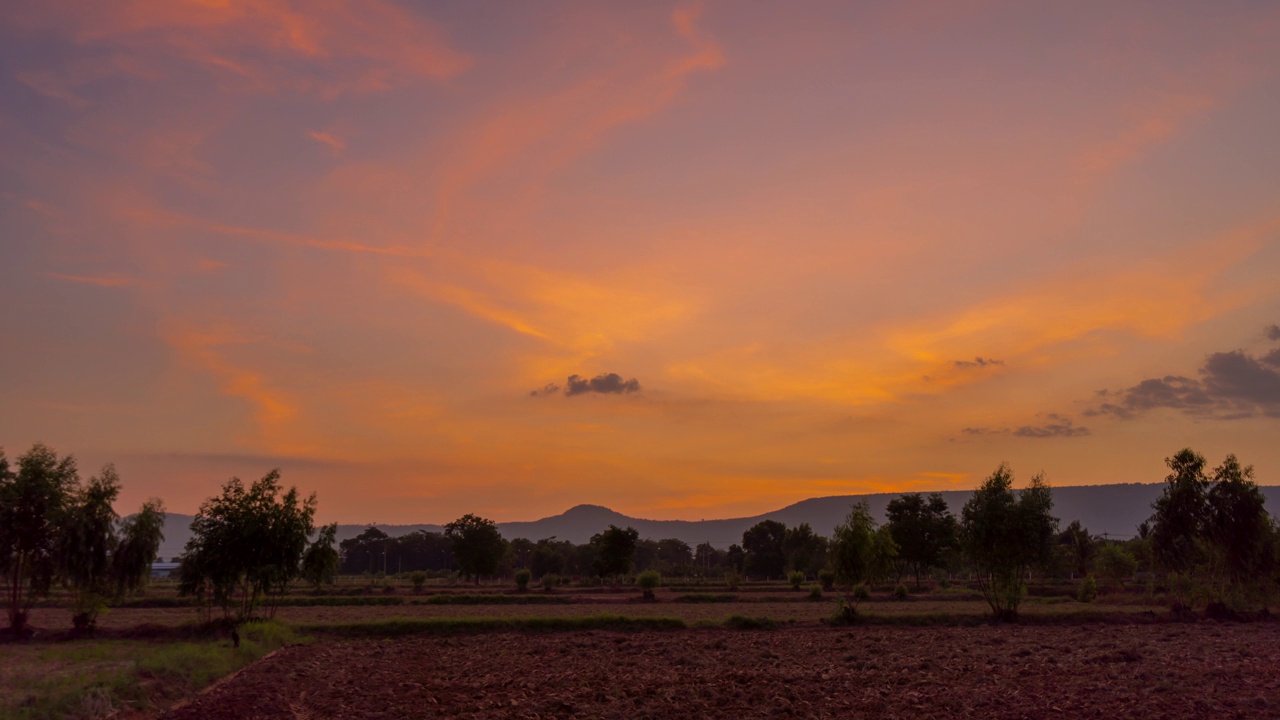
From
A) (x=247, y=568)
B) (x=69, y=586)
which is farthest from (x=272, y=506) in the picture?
(x=69, y=586)

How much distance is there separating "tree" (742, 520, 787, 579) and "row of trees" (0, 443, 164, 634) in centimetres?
8321

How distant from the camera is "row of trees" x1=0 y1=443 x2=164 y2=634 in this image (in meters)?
36.7

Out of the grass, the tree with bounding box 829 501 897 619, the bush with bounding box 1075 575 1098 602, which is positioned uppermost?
the tree with bounding box 829 501 897 619

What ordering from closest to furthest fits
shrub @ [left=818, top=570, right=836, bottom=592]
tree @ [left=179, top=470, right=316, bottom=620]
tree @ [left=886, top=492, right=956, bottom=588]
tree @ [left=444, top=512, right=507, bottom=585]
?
tree @ [left=179, top=470, right=316, bottom=620] → shrub @ [left=818, top=570, right=836, bottom=592] → tree @ [left=886, top=492, right=956, bottom=588] → tree @ [left=444, top=512, right=507, bottom=585]

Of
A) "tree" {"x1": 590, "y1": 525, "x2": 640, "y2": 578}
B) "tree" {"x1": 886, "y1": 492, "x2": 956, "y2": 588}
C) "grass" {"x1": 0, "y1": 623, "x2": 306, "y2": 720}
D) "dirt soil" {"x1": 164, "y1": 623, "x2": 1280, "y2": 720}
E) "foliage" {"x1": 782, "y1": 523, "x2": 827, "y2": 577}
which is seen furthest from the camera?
"foliage" {"x1": 782, "y1": 523, "x2": 827, "y2": 577}

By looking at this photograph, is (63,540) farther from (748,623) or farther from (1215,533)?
(1215,533)

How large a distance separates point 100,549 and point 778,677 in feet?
106

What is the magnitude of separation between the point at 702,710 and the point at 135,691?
45.5 feet

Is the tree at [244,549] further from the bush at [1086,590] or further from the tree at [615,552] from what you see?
the bush at [1086,590]

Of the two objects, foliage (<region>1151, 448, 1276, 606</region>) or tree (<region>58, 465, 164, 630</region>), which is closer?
tree (<region>58, 465, 164, 630</region>)

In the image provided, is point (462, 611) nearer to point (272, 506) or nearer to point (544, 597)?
point (544, 597)

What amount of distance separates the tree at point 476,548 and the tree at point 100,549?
49218mm

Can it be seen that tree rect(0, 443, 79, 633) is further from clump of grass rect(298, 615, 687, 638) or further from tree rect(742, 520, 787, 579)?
tree rect(742, 520, 787, 579)

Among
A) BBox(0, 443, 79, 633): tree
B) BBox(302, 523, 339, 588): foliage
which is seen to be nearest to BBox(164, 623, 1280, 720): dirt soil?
BBox(302, 523, 339, 588): foliage
